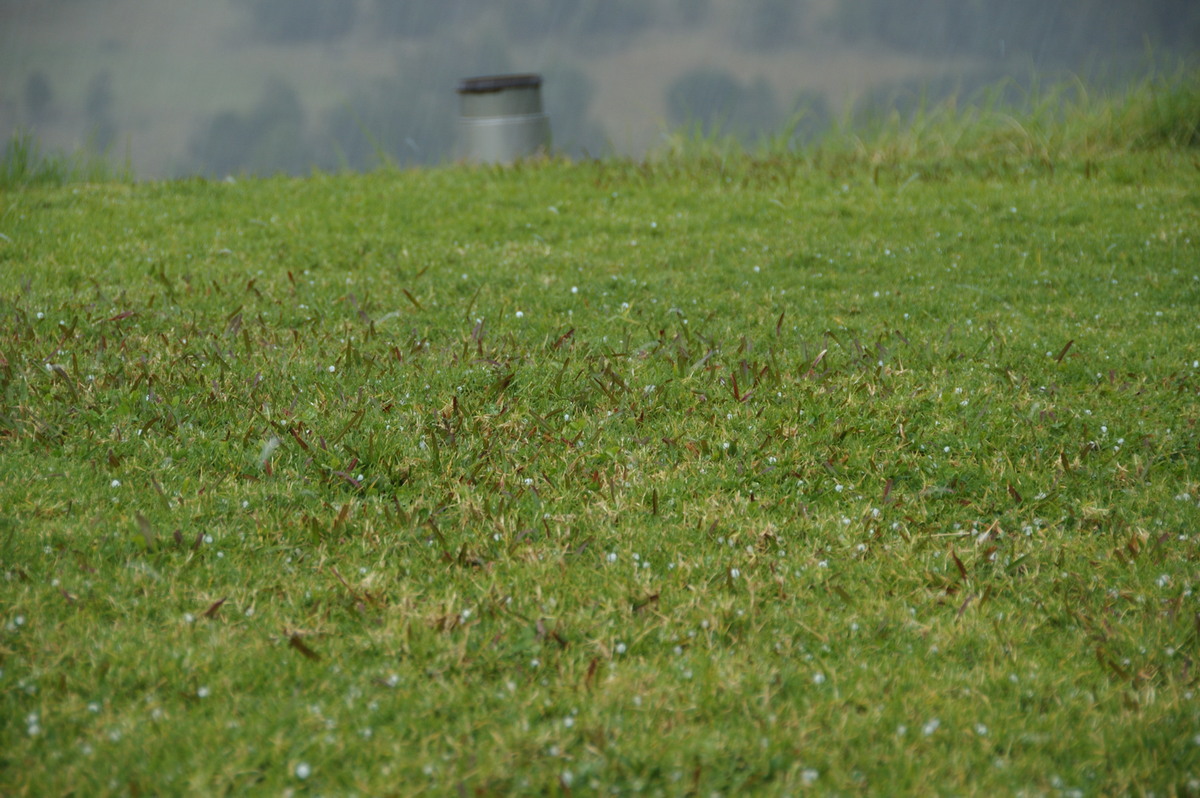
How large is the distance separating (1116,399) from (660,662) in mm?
4773

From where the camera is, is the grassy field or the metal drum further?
the metal drum

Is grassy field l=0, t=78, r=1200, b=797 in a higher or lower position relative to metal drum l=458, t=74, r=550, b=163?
lower

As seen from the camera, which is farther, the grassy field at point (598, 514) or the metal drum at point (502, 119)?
the metal drum at point (502, 119)

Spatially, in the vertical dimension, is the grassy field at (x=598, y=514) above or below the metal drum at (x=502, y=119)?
below

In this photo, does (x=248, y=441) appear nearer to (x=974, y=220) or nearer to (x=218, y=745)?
(x=218, y=745)

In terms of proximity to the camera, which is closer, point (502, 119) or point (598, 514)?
point (598, 514)

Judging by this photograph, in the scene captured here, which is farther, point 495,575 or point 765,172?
point 765,172

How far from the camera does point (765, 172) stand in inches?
585

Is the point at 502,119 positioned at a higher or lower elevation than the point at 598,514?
higher

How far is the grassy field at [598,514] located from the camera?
3908 millimetres

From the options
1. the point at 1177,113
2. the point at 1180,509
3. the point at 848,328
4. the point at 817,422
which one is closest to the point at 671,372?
the point at 817,422

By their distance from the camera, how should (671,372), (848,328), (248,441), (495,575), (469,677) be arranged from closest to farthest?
(469,677)
(495,575)
(248,441)
(671,372)
(848,328)

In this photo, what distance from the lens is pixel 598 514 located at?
5703 millimetres

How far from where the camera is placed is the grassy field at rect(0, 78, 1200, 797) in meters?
3.91
